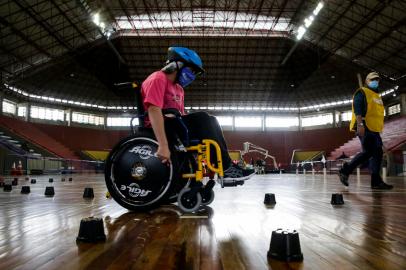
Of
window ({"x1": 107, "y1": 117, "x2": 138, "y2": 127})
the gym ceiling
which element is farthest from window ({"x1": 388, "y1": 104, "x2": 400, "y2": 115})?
window ({"x1": 107, "y1": 117, "x2": 138, "y2": 127})

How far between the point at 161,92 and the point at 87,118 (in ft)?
139

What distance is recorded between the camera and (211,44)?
3142 cm

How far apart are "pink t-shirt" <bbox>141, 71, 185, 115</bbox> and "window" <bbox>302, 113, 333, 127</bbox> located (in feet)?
140

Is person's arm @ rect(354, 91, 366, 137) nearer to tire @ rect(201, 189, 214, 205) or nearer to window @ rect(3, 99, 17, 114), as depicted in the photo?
tire @ rect(201, 189, 214, 205)

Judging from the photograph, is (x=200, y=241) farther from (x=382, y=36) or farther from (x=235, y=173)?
(x=382, y=36)

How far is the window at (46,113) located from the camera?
37.8m

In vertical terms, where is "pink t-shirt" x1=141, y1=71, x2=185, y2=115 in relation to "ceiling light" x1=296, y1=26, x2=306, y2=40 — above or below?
below

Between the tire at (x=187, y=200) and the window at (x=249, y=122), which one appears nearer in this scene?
the tire at (x=187, y=200)

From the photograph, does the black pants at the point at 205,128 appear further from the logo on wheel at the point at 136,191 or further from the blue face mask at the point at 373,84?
the blue face mask at the point at 373,84

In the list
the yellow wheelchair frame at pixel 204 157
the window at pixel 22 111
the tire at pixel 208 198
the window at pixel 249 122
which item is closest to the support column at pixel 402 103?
the window at pixel 249 122

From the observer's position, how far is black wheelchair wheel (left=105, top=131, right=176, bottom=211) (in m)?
2.45

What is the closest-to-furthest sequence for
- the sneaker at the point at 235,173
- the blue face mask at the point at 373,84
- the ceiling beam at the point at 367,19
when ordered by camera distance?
the sneaker at the point at 235,173
the blue face mask at the point at 373,84
the ceiling beam at the point at 367,19

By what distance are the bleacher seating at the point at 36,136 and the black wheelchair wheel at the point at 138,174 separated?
1133 inches

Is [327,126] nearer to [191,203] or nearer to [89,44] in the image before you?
[89,44]
